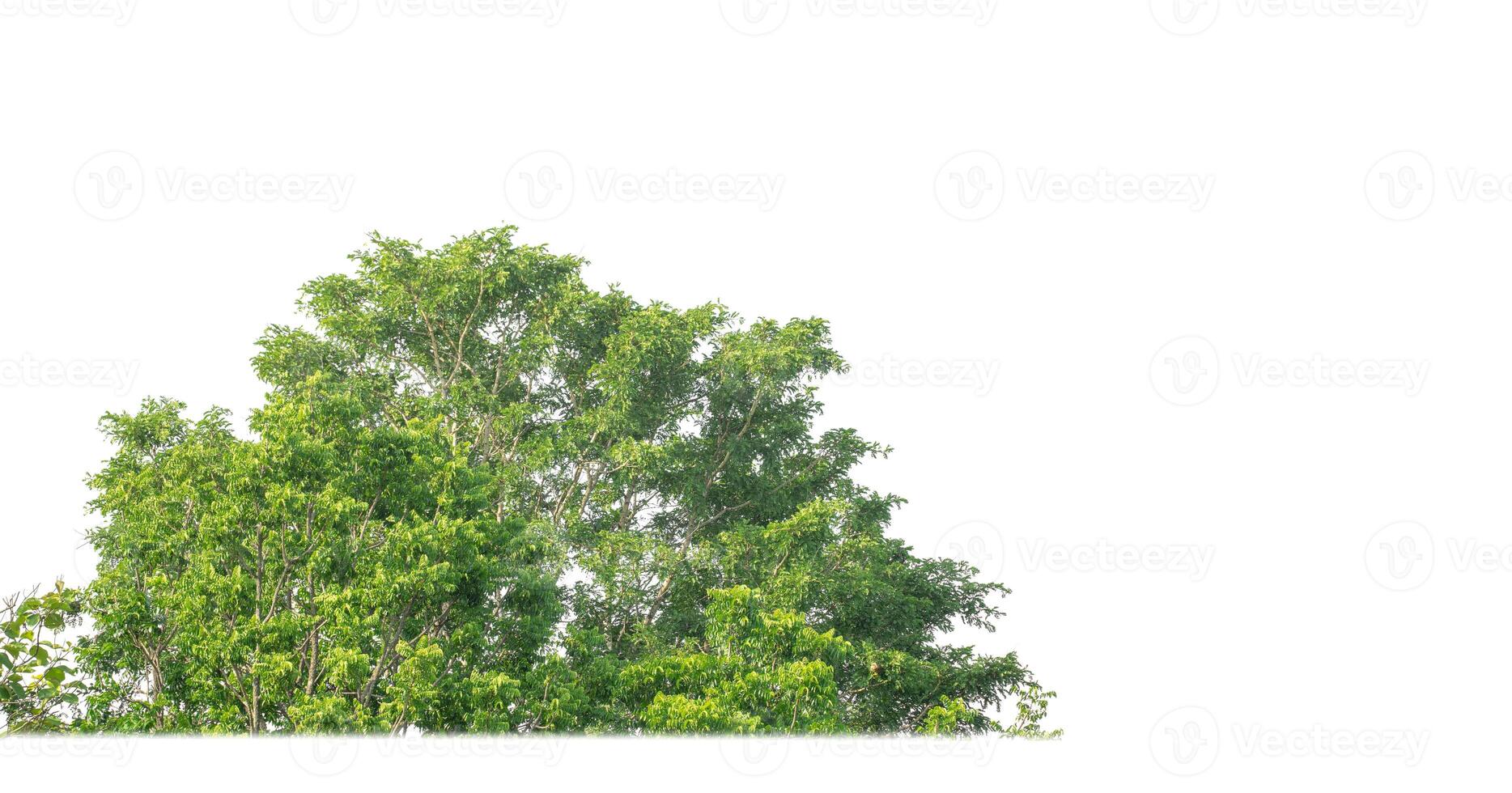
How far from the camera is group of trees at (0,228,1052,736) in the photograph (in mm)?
12984

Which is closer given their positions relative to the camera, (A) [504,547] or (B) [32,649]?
(B) [32,649]

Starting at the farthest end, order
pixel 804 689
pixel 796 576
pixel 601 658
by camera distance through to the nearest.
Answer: pixel 796 576 < pixel 601 658 < pixel 804 689

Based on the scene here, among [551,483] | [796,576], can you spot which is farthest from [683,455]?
[796,576]

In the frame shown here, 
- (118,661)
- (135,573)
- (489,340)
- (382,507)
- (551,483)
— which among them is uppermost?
(489,340)

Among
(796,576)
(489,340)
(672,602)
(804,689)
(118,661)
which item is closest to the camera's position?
(804,689)

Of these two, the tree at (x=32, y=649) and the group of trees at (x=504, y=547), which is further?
the group of trees at (x=504, y=547)

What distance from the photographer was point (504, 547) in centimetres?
1478

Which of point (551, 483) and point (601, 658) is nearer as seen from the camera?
point (601, 658)

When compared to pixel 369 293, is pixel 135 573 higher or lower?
lower

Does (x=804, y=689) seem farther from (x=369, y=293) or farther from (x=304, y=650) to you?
(x=369, y=293)

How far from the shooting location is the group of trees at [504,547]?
12984 millimetres

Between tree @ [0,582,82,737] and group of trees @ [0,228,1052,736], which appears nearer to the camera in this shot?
tree @ [0,582,82,737]

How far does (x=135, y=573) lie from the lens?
46.7 feet

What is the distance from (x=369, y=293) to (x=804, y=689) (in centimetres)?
1111
